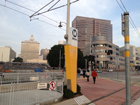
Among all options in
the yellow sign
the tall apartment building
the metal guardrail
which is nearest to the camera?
the metal guardrail

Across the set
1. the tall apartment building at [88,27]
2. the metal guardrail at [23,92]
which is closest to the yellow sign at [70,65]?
the metal guardrail at [23,92]

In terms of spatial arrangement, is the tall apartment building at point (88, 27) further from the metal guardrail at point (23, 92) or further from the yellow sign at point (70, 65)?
the metal guardrail at point (23, 92)

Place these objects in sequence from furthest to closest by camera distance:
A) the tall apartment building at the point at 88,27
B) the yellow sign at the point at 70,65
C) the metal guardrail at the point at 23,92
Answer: the tall apartment building at the point at 88,27 < the yellow sign at the point at 70,65 < the metal guardrail at the point at 23,92

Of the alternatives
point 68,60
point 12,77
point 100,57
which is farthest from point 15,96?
point 100,57

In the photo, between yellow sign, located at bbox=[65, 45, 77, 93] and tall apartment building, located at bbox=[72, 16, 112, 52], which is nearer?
yellow sign, located at bbox=[65, 45, 77, 93]

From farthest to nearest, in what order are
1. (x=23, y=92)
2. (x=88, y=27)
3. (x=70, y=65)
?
(x=88, y=27) → (x=70, y=65) → (x=23, y=92)

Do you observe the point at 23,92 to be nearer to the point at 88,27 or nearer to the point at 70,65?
the point at 70,65

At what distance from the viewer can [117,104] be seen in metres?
7.41

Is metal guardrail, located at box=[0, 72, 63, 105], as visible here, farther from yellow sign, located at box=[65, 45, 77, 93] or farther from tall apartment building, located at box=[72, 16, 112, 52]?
tall apartment building, located at box=[72, 16, 112, 52]

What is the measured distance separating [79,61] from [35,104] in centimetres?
5986

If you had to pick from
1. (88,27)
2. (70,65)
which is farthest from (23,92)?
(88,27)

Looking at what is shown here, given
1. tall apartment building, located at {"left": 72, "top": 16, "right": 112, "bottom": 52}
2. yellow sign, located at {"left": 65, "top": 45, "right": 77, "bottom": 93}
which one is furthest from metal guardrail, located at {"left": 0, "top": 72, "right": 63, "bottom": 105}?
tall apartment building, located at {"left": 72, "top": 16, "right": 112, "bottom": 52}

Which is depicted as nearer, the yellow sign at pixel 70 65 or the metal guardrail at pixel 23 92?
the metal guardrail at pixel 23 92

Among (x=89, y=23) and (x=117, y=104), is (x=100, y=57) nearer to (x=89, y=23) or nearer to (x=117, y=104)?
(x=117, y=104)
